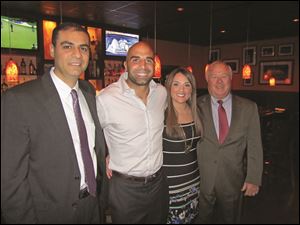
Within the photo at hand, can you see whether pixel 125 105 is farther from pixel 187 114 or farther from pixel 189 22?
pixel 189 22

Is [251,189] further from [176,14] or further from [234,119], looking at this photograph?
[176,14]

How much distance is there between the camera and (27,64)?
223 inches

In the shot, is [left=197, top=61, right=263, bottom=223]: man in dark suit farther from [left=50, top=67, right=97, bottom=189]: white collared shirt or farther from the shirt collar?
[left=50, top=67, right=97, bottom=189]: white collared shirt

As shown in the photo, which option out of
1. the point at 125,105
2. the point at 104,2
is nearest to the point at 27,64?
the point at 104,2

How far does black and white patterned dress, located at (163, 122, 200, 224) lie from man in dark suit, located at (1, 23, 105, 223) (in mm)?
629

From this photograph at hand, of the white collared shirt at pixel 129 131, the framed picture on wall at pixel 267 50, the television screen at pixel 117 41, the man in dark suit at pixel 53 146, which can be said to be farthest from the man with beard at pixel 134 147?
the framed picture on wall at pixel 267 50

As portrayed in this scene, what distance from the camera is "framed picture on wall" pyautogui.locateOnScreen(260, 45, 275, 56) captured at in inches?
344

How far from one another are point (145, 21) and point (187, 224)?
17.3ft

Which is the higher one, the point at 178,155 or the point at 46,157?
the point at 46,157

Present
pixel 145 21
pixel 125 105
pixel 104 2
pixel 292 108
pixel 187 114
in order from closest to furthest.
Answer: pixel 125 105 < pixel 187 114 < pixel 104 2 < pixel 145 21 < pixel 292 108

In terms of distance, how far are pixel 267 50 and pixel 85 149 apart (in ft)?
29.4

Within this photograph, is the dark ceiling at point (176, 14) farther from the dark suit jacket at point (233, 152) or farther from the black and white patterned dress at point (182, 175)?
the black and white patterned dress at point (182, 175)

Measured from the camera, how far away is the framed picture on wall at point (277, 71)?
844cm

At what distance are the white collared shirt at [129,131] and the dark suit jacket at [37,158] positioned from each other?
50 centimetres
